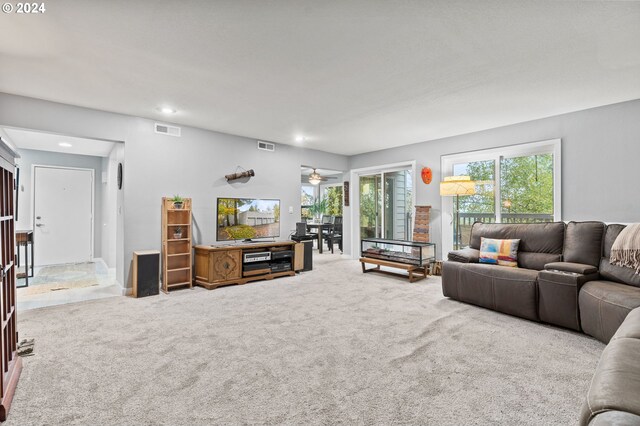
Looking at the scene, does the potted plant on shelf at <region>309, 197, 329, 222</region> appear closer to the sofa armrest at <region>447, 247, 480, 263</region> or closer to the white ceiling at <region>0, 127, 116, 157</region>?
the white ceiling at <region>0, 127, 116, 157</region>

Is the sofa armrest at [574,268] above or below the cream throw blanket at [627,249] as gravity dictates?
below

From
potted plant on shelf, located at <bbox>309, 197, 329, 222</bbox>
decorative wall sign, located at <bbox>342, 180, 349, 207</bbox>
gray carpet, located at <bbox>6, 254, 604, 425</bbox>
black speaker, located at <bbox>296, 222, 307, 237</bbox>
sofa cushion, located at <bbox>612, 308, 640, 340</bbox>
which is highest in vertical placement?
decorative wall sign, located at <bbox>342, 180, 349, 207</bbox>

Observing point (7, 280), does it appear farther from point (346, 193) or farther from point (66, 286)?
point (346, 193)

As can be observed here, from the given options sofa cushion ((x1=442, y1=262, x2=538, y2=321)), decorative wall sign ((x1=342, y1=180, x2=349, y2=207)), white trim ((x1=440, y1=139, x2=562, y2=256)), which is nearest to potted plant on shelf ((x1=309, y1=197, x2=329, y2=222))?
decorative wall sign ((x1=342, y1=180, x2=349, y2=207))

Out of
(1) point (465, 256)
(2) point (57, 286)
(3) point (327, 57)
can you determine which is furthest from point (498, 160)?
(2) point (57, 286)

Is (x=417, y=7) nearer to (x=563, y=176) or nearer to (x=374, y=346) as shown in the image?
(x=374, y=346)

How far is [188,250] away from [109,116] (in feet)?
6.93

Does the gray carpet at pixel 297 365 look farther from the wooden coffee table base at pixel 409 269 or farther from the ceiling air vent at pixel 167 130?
the ceiling air vent at pixel 167 130

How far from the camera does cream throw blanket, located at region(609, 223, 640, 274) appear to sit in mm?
2906

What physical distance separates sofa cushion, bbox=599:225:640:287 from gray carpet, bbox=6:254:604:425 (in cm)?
75

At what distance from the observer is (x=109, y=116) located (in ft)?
14.2

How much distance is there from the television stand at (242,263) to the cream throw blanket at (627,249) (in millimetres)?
4231

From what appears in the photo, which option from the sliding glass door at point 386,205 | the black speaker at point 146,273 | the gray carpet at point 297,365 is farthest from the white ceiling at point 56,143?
the sliding glass door at point 386,205

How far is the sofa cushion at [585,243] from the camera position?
3.33 metres
